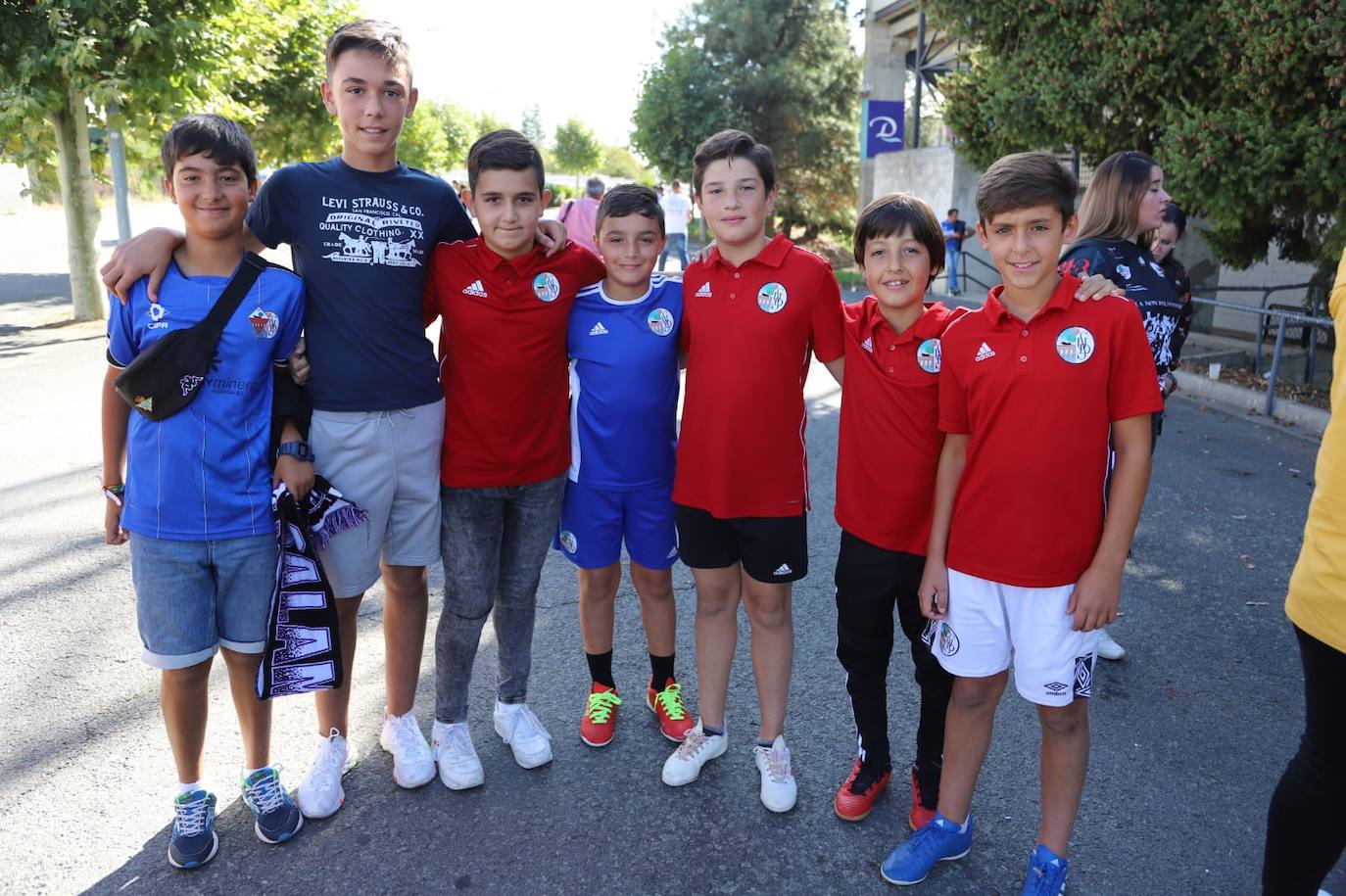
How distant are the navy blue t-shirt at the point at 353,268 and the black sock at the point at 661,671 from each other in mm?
1307

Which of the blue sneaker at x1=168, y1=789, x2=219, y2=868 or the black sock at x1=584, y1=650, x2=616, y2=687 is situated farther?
the black sock at x1=584, y1=650, x2=616, y2=687

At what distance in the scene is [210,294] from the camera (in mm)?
2486

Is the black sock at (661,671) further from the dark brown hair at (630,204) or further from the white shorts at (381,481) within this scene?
the dark brown hair at (630,204)

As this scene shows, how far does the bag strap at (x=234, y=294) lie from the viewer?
2.45 m

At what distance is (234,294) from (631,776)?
1.91 metres

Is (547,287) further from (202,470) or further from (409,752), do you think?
(409,752)

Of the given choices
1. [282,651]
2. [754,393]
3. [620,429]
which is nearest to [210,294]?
[282,651]

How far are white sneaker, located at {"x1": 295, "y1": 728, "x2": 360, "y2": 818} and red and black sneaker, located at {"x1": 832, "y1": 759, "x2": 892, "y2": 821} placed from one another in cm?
155

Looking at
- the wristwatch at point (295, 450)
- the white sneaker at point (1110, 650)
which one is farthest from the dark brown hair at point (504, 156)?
the white sneaker at point (1110, 650)

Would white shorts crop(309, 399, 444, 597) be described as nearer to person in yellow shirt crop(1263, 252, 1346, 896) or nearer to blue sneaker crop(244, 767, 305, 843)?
blue sneaker crop(244, 767, 305, 843)

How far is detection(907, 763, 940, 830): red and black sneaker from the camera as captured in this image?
272cm

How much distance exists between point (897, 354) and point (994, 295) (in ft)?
0.99

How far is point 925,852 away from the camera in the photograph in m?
2.53

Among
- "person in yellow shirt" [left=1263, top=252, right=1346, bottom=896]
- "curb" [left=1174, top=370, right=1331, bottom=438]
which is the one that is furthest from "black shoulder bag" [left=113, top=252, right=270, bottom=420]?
"curb" [left=1174, top=370, right=1331, bottom=438]
